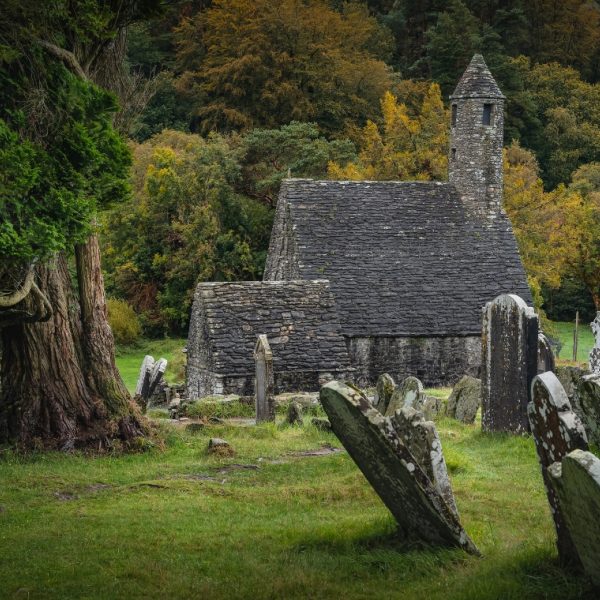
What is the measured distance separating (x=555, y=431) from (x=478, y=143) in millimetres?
27212

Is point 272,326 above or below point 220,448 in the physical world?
above

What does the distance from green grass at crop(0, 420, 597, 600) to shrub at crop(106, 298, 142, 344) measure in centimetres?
2775

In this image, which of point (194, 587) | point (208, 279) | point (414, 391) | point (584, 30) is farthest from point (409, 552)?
point (584, 30)

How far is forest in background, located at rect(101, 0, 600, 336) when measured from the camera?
44.8 m

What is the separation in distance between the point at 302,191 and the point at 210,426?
15.0 m

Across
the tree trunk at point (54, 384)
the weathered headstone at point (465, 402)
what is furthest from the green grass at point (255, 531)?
the weathered headstone at point (465, 402)

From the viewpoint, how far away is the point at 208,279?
43.5 metres

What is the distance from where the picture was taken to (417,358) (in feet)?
101

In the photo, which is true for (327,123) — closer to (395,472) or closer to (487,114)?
(487,114)

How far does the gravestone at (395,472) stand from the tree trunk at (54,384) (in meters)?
7.27

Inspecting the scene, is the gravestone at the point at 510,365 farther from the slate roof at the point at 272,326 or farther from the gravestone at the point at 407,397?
the slate roof at the point at 272,326

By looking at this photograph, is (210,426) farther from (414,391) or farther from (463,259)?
(463,259)

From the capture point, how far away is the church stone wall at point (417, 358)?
30359mm

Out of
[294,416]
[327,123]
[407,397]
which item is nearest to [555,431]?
[407,397]
